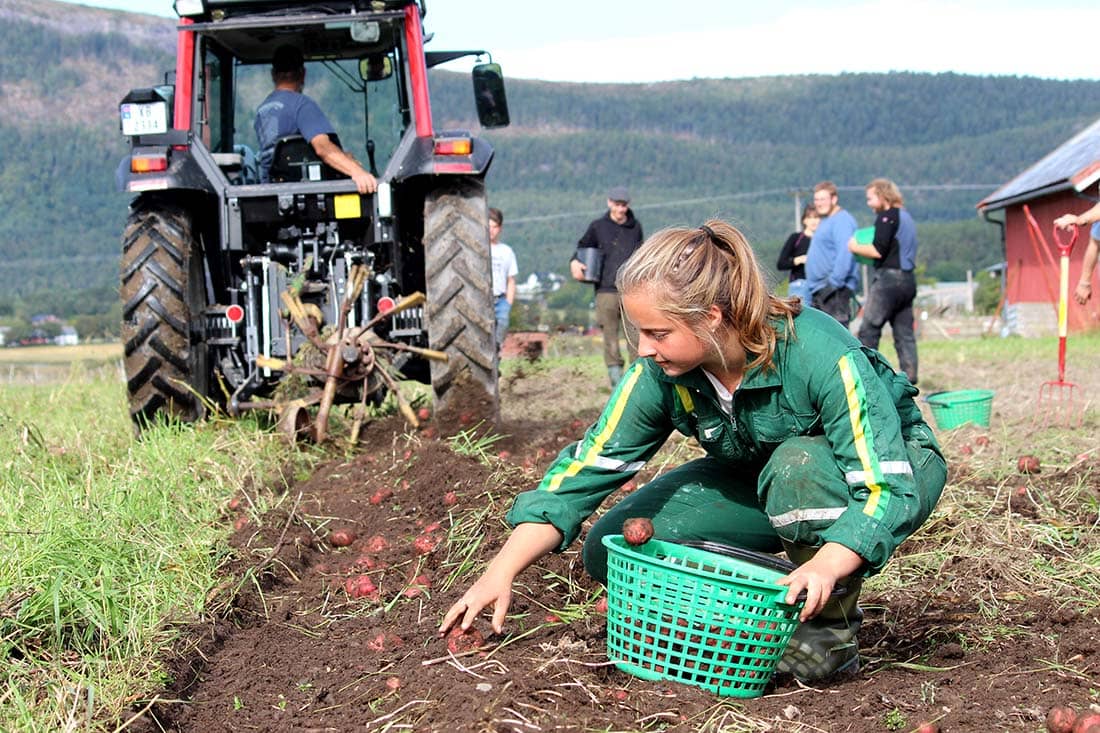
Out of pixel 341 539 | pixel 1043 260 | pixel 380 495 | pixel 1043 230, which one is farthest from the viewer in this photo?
pixel 1043 230

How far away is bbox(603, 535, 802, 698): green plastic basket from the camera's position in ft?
9.18

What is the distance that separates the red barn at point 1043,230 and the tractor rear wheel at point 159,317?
18.8m

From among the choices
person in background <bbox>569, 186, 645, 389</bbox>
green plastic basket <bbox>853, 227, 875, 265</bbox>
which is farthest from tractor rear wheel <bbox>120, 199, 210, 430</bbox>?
green plastic basket <bbox>853, 227, 875, 265</bbox>

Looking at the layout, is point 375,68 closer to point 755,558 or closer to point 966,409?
point 966,409

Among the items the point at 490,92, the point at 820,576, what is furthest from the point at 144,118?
the point at 820,576

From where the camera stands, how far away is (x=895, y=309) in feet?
29.3

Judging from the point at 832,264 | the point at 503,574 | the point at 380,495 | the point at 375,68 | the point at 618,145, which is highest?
the point at 618,145

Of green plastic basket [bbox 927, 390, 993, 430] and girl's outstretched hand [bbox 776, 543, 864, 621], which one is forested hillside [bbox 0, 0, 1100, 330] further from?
girl's outstretched hand [bbox 776, 543, 864, 621]

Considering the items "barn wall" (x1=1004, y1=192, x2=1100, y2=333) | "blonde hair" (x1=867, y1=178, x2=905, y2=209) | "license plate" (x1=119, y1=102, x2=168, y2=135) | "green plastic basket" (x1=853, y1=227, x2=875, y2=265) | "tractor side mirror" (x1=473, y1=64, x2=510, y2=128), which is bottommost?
"barn wall" (x1=1004, y1=192, x2=1100, y2=333)

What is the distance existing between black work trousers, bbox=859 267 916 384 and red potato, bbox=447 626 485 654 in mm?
6188

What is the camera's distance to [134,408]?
6.50m

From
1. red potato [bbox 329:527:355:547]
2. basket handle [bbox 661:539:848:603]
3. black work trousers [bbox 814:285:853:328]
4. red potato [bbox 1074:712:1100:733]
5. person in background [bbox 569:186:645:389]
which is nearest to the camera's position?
red potato [bbox 1074:712:1100:733]

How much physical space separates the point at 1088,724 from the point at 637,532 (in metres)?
1.01

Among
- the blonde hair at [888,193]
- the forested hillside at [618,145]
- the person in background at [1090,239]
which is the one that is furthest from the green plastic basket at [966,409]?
the forested hillside at [618,145]
